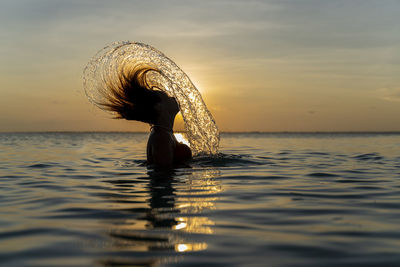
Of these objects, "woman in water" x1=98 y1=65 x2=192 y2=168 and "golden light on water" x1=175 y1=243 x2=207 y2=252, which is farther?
"woman in water" x1=98 y1=65 x2=192 y2=168

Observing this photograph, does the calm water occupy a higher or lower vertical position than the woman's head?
lower

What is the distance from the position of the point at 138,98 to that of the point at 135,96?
0.27 ft

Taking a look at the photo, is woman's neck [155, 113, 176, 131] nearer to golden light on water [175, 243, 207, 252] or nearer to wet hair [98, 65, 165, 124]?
wet hair [98, 65, 165, 124]

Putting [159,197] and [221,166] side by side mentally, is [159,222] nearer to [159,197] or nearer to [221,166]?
[159,197]

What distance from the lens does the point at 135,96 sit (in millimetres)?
9258

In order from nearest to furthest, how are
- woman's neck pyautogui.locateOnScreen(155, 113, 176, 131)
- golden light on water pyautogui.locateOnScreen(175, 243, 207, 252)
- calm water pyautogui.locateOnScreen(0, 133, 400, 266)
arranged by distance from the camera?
calm water pyautogui.locateOnScreen(0, 133, 400, 266), golden light on water pyautogui.locateOnScreen(175, 243, 207, 252), woman's neck pyautogui.locateOnScreen(155, 113, 176, 131)

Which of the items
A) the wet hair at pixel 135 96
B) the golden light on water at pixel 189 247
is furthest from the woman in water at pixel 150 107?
the golden light on water at pixel 189 247

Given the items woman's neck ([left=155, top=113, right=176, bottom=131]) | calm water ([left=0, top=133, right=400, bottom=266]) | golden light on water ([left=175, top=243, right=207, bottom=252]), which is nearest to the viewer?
calm water ([left=0, top=133, right=400, bottom=266])

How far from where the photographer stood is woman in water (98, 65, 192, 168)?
918cm

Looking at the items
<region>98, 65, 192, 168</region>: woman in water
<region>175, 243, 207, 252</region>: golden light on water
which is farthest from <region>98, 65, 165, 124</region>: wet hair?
<region>175, 243, 207, 252</region>: golden light on water

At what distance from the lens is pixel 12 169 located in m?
10.3

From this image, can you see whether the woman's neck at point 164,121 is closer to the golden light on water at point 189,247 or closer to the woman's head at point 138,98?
the woman's head at point 138,98

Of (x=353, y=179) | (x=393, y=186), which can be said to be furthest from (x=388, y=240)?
(x=353, y=179)

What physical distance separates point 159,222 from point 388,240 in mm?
2208
